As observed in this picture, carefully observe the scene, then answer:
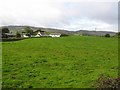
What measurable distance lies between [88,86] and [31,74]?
13.8 feet

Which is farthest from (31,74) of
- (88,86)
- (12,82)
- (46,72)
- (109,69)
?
(109,69)

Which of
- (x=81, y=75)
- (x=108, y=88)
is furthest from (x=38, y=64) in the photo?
(x=108, y=88)

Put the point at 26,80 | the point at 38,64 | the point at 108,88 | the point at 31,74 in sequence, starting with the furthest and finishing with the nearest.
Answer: the point at 38,64 < the point at 31,74 < the point at 26,80 < the point at 108,88

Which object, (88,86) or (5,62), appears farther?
(5,62)

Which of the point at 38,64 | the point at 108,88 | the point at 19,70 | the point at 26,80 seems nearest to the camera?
the point at 108,88

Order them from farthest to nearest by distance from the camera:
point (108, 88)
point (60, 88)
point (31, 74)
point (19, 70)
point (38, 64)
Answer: point (38, 64) → point (19, 70) → point (31, 74) → point (60, 88) → point (108, 88)

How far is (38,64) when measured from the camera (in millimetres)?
19562

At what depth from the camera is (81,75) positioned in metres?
16.2

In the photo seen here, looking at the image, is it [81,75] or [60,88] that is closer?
[60,88]

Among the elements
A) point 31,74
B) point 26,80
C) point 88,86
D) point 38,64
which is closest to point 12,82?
point 26,80

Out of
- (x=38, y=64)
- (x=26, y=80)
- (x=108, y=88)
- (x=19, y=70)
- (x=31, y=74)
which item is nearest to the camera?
(x=108, y=88)

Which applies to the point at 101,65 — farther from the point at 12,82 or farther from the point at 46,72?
the point at 12,82

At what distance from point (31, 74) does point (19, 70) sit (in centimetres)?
141

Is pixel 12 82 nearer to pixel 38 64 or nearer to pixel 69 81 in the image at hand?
pixel 69 81
